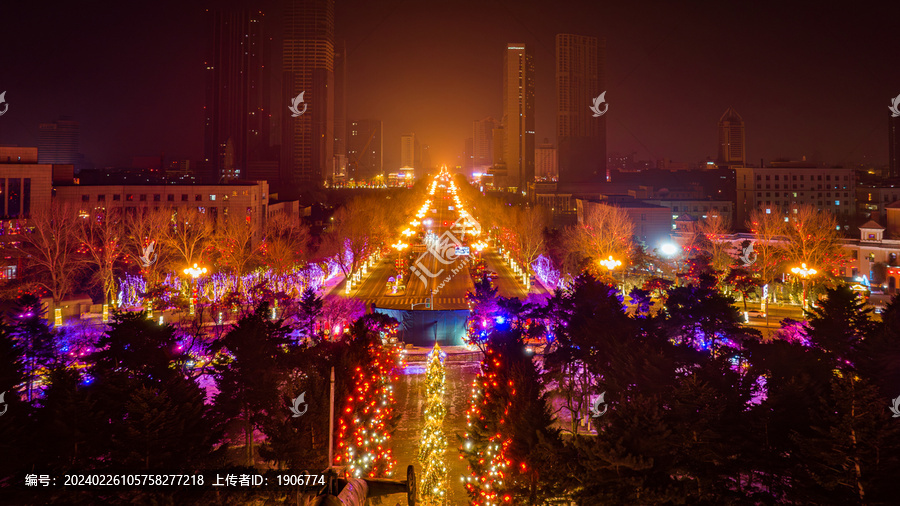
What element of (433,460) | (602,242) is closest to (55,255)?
(433,460)

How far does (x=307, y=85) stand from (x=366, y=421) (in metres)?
125

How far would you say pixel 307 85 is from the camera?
130 metres

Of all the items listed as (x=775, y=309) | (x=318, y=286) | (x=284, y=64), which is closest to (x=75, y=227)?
(x=318, y=286)

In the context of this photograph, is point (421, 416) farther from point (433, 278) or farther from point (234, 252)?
point (433, 278)

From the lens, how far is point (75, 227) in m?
37.7

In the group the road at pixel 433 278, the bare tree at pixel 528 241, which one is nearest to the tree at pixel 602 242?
the bare tree at pixel 528 241

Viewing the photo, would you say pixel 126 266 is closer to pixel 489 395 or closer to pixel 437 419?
pixel 437 419

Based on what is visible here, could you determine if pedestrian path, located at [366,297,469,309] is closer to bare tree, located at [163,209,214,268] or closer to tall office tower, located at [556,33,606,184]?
bare tree, located at [163,209,214,268]

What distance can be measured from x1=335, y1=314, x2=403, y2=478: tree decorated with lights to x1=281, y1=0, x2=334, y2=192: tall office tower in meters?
108

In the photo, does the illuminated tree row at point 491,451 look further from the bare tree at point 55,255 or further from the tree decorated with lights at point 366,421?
the bare tree at point 55,255

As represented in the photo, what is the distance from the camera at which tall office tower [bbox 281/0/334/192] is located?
122 m

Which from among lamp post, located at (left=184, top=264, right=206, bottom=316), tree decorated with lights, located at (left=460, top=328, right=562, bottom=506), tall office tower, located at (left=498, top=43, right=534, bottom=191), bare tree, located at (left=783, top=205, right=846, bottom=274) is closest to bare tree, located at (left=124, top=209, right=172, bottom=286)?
lamp post, located at (left=184, top=264, right=206, bottom=316)

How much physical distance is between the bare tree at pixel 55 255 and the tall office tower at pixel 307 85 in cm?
8566

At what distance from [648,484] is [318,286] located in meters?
31.1
